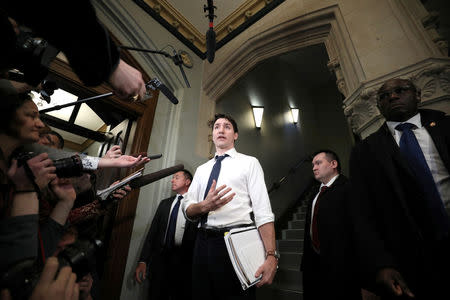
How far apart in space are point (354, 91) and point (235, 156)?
114 cm

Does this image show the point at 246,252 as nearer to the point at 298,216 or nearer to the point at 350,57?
the point at 350,57

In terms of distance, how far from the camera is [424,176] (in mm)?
1014

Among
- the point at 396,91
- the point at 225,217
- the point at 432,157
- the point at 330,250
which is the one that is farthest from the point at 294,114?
the point at 225,217

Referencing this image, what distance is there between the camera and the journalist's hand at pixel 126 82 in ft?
2.29

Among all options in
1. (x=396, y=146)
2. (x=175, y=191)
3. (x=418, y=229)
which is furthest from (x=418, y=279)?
(x=175, y=191)

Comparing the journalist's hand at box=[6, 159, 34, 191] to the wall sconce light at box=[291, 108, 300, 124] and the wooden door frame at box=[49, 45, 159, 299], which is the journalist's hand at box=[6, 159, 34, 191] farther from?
the wall sconce light at box=[291, 108, 300, 124]

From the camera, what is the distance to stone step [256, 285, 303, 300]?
2.19 metres

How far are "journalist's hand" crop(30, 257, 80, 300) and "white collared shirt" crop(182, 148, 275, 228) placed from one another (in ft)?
2.66

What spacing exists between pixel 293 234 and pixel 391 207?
2698 mm

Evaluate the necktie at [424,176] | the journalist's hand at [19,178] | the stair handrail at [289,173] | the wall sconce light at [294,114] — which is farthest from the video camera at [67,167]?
the wall sconce light at [294,114]

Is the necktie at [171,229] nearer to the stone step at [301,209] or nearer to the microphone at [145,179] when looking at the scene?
the microphone at [145,179]

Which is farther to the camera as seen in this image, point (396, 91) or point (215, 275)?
point (396, 91)

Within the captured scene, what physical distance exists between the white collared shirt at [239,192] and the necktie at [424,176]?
74 cm

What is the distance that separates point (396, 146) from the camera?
3.75 feet
